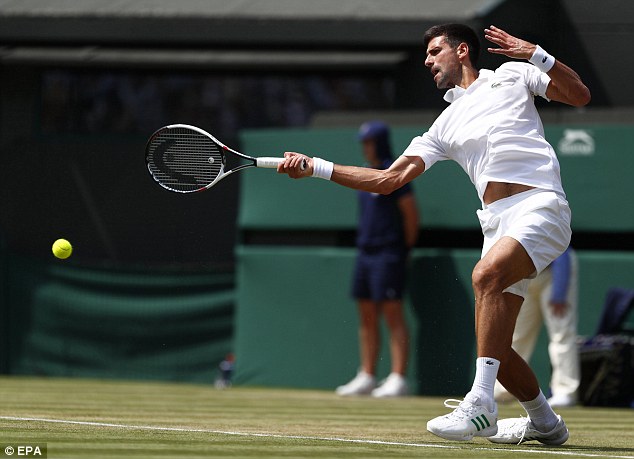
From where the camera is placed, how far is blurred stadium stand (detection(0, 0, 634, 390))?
45.7 ft

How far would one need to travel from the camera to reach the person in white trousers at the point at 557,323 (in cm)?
1065

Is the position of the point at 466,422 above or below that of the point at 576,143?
below

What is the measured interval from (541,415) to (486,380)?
49cm

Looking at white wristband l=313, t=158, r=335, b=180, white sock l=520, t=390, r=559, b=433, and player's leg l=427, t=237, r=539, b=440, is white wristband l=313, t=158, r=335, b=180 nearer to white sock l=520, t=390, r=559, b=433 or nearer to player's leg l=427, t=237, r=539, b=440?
player's leg l=427, t=237, r=539, b=440

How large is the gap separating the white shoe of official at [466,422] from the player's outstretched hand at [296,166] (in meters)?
1.36

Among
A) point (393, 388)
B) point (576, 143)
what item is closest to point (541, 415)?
point (393, 388)

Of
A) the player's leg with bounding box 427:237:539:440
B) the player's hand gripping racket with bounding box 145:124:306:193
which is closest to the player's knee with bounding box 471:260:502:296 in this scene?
the player's leg with bounding box 427:237:539:440

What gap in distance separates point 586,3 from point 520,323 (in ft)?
16.7

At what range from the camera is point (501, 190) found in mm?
6785

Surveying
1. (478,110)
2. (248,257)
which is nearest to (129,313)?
(248,257)

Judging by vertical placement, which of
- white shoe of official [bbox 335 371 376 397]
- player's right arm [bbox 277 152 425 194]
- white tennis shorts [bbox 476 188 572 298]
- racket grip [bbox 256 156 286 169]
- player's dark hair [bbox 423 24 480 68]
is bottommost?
white shoe of official [bbox 335 371 376 397]

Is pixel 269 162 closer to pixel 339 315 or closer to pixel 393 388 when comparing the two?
pixel 393 388

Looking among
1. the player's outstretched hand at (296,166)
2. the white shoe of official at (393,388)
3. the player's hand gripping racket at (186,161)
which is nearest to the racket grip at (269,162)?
the player's outstretched hand at (296,166)

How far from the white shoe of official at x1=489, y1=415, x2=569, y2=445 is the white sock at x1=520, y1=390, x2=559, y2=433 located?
0.8 inches
